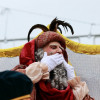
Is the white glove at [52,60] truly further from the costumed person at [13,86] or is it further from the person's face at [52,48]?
the costumed person at [13,86]

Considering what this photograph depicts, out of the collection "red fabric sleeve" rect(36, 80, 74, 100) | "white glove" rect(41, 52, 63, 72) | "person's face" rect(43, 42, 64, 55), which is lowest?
"red fabric sleeve" rect(36, 80, 74, 100)

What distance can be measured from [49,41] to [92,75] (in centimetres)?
45

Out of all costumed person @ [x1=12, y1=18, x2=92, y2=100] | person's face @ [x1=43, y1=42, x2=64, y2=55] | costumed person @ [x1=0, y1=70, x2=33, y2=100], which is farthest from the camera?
person's face @ [x1=43, y1=42, x2=64, y2=55]

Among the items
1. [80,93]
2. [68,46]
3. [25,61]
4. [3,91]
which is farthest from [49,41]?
[3,91]

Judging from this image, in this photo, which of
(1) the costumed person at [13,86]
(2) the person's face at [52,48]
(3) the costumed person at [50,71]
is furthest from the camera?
(2) the person's face at [52,48]

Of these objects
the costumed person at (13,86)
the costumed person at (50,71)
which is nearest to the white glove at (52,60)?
the costumed person at (50,71)

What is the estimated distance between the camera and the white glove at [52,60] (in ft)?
3.21

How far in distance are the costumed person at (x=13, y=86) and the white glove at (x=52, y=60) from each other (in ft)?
1.63

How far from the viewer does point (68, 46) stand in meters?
1.44

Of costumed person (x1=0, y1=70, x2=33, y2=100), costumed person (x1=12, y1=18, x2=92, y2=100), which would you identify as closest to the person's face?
costumed person (x1=12, y1=18, x2=92, y2=100)

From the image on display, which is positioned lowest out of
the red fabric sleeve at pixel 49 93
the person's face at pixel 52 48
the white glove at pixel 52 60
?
the red fabric sleeve at pixel 49 93

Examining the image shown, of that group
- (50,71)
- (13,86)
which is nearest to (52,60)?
(50,71)

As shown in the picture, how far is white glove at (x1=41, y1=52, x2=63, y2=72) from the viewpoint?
977mm

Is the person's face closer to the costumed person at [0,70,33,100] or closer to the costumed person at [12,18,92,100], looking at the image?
the costumed person at [12,18,92,100]
